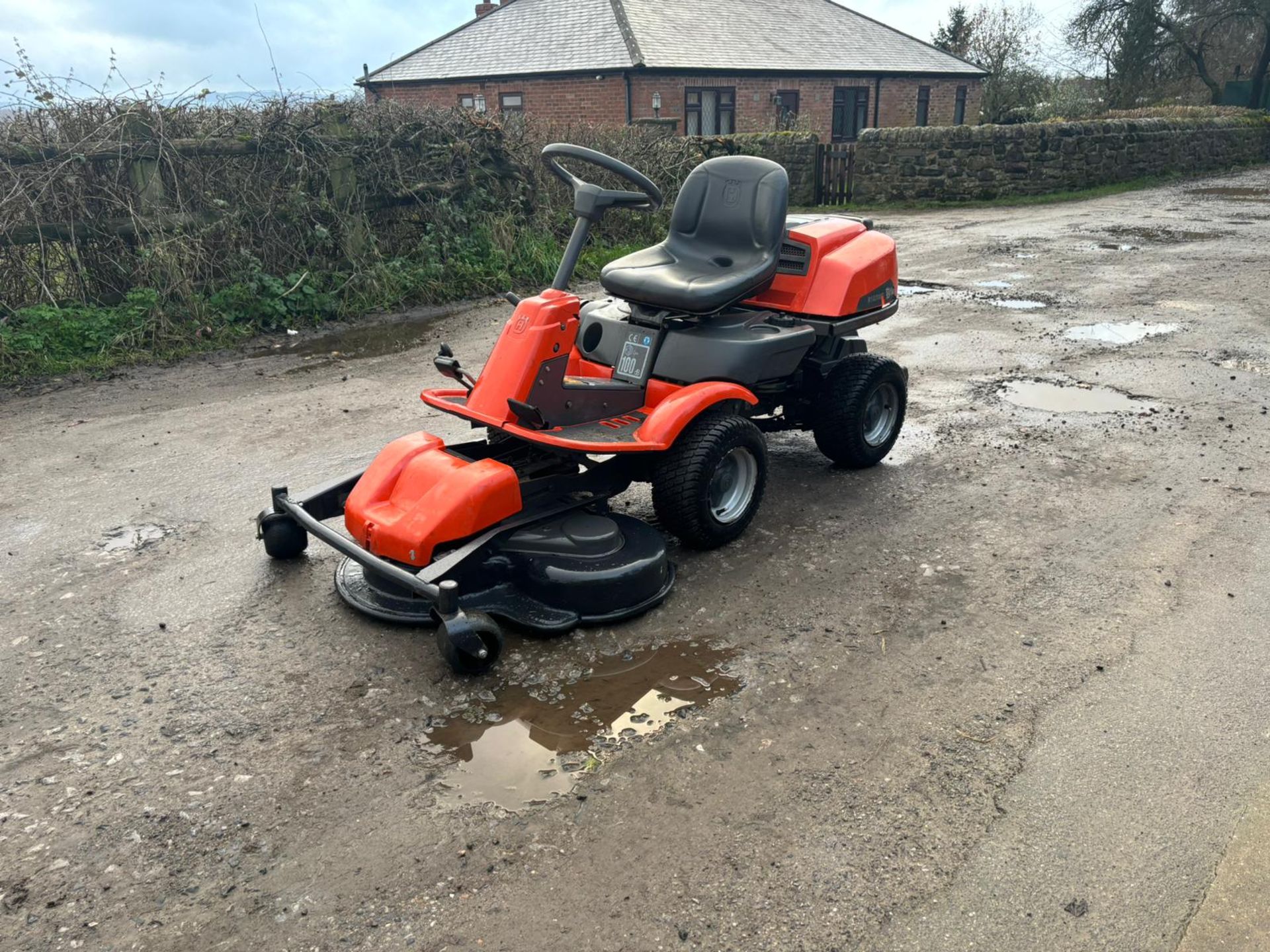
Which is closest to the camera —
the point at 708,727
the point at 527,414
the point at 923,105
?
the point at 708,727

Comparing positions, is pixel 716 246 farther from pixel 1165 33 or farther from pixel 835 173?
pixel 1165 33

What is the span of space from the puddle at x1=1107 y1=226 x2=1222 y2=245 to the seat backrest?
9939mm

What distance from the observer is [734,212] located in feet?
15.7

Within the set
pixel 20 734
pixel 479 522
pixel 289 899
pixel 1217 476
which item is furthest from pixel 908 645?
pixel 20 734

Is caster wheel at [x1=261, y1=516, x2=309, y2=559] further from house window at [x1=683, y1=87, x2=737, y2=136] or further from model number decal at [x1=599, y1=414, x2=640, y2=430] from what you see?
house window at [x1=683, y1=87, x2=737, y2=136]

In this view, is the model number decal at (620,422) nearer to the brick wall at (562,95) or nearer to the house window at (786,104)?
the brick wall at (562,95)

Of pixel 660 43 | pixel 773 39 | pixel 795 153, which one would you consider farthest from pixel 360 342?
pixel 773 39

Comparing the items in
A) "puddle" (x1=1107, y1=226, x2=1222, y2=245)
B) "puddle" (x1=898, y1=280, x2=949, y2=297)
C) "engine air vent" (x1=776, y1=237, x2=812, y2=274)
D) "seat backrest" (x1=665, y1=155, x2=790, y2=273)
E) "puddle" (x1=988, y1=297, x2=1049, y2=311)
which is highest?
"seat backrest" (x1=665, y1=155, x2=790, y2=273)

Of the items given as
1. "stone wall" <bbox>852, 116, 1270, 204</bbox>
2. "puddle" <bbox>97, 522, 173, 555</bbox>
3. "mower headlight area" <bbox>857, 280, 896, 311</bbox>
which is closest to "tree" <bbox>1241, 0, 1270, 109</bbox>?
"stone wall" <bbox>852, 116, 1270, 204</bbox>

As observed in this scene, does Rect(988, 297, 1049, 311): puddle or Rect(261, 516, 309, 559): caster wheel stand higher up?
Rect(988, 297, 1049, 311): puddle

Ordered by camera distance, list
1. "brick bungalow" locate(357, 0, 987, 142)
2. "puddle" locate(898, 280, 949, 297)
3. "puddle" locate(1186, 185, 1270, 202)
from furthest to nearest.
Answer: "brick bungalow" locate(357, 0, 987, 142) < "puddle" locate(1186, 185, 1270, 202) < "puddle" locate(898, 280, 949, 297)

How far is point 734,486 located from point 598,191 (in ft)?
4.94

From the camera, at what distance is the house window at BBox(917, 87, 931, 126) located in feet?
108

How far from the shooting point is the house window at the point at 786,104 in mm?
28938
